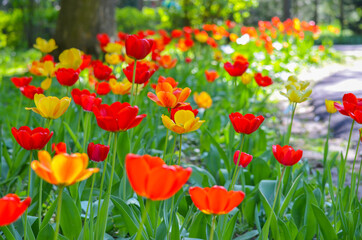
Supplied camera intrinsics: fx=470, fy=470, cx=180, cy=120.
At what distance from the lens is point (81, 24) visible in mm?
6688

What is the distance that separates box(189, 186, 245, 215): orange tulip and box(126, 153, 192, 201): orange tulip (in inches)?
6.6

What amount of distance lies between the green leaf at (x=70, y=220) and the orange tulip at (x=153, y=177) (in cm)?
70

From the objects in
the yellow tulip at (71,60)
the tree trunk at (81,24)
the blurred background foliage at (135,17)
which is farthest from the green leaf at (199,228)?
the blurred background foliage at (135,17)

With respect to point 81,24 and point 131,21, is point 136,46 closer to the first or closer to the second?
point 81,24

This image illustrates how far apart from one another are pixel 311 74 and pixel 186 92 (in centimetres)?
589

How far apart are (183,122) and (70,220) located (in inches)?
19.2

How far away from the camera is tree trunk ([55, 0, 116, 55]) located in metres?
6.63

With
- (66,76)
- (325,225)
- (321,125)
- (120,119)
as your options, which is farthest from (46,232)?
(321,125)

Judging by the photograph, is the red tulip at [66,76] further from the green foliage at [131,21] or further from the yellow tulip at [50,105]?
the green foliage at [131,21]

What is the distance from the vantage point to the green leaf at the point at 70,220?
4.86ft

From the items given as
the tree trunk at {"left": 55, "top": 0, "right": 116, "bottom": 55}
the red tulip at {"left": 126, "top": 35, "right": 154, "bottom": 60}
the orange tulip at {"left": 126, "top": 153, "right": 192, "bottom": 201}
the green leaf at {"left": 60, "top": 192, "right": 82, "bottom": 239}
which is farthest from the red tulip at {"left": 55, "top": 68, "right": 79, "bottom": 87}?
the tree trunk at {"left": 55, "top": 0, "right": 116, "bottom": 55}

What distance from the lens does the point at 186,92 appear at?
1570 millimetres

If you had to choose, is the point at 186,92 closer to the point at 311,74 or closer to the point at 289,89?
the point at 289,89

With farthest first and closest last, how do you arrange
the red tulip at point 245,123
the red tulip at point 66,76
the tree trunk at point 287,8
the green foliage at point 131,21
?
the tree trunk at point 287,8 < the green foliage at point 131,21 < the red tulip at point 66,76 < the red tulip at point 245,123
